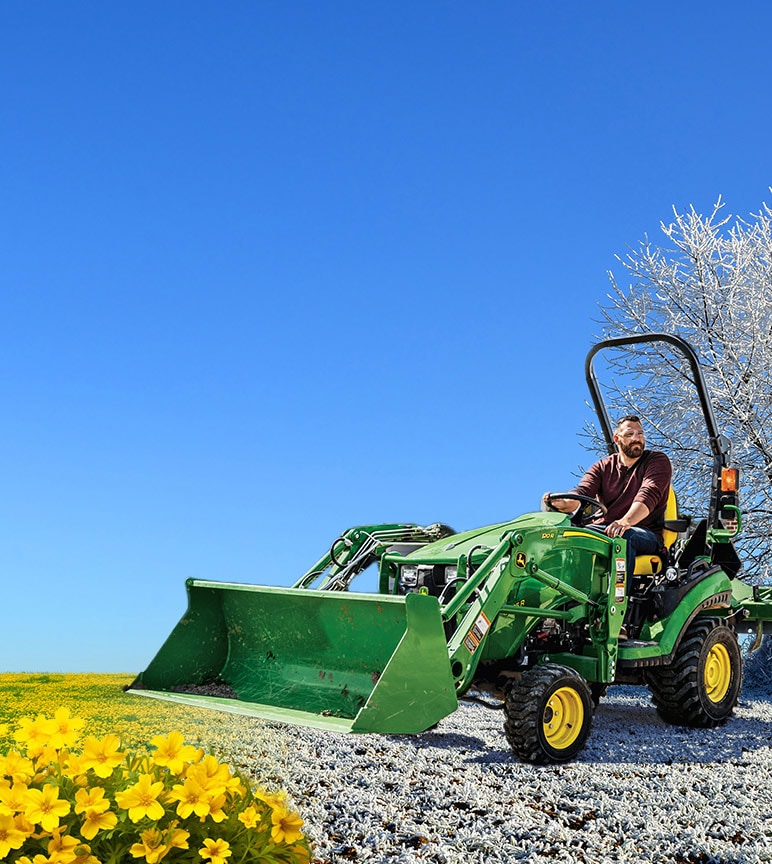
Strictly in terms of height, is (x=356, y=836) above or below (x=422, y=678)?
below

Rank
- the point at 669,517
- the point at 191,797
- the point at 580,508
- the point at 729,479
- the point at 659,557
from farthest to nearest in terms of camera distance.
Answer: the point at 729,479
the point at 669,517
the point at 659,557
the point at 580,508
the point at 191,797

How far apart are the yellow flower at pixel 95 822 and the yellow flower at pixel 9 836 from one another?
7.1 inches

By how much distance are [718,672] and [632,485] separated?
167 cm

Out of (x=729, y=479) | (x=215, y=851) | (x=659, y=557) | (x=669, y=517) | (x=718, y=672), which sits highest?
(x=729, y=479)

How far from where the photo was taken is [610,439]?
962cm

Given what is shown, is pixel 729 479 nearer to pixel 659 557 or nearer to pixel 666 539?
pixel 666 539

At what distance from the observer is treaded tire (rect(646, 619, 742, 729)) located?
7.95 meters

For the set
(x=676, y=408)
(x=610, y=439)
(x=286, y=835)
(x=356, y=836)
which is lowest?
(x=356, y=836)

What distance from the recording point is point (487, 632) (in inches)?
242

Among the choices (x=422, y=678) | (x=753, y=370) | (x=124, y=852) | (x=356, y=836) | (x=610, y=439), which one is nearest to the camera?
(x=124, y=852)

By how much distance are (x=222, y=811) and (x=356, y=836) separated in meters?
1.45

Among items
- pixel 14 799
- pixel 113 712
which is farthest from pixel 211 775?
pixel 113 712

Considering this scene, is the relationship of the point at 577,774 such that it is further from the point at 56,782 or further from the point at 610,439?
the point at 610,439

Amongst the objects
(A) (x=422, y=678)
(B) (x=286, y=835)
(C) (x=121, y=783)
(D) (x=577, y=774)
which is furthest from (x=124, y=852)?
(D) (x=577, y=774)
